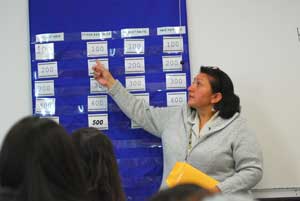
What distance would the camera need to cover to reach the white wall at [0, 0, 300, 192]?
2707mm

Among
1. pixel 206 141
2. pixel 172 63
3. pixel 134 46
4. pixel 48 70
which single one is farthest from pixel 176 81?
pixel 48 70

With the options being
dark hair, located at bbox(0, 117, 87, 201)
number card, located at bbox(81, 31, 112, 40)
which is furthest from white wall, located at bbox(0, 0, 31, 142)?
dark hair, located at bbox(0, 117, 87, 201)

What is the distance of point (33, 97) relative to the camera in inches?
110

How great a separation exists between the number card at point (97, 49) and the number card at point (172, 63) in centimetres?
38

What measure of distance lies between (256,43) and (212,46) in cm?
27

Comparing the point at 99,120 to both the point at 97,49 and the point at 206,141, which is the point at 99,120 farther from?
the point at 206,141

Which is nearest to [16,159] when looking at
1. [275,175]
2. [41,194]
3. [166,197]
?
[41,194]

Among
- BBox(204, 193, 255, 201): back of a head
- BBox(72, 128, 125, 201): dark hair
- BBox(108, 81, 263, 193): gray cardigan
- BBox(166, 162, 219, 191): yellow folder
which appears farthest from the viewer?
BBox(108, 81, 263, 193): gray cardigan

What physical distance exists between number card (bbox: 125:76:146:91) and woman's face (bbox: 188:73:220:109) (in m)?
0.32

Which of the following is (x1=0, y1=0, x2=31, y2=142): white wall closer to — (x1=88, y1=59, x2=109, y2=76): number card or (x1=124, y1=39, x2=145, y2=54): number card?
(x1=88, y1=59, x2=109, y2=76): number card

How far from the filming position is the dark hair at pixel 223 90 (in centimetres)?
255

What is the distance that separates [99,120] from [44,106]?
1.18 feet

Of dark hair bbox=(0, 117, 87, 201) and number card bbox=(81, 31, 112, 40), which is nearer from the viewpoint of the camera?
dark hair bbox=(0, 117, 87, 201)

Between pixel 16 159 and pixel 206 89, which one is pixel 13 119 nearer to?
pixel 206 89
